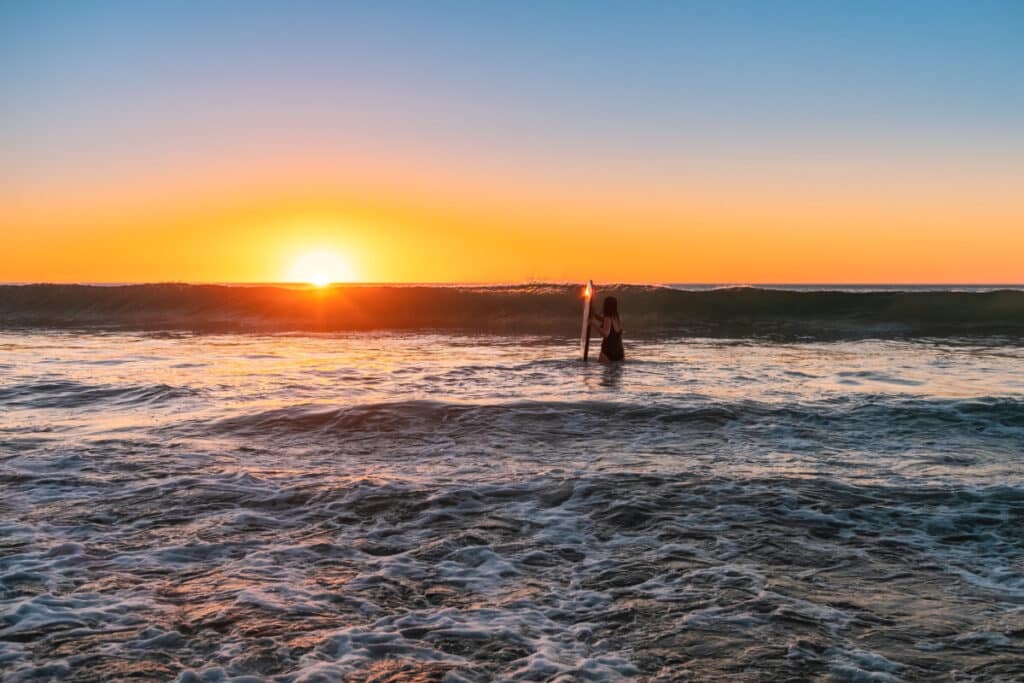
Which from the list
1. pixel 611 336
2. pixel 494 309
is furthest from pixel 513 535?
pixel 494 309

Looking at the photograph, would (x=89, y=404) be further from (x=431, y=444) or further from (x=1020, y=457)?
(x=1020, y=457)

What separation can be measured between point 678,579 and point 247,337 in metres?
18.9

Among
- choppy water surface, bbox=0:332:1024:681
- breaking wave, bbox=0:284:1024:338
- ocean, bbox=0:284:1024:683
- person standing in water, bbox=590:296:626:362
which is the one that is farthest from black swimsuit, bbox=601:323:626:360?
breaking wave, bbox=0:284:1024:338

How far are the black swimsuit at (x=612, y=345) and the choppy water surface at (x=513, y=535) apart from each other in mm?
3796

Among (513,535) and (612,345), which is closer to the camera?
(513,535)

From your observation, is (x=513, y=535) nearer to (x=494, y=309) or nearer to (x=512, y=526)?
(x=512, y=526)

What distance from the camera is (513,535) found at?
15.2ft

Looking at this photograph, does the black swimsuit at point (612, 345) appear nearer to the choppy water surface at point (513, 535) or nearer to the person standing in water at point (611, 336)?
the person standing in water at point (611, 336)

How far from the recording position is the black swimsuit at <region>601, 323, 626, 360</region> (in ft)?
44.8

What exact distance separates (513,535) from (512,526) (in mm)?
157

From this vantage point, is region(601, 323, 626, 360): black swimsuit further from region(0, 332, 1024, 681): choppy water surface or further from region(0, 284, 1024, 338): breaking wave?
region(0, 284, 1024, 338): breaking wave

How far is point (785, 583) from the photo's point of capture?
3.88 metres

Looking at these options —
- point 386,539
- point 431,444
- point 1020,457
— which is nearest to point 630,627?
point 386,539

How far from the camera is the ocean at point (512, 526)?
10.5 feet
